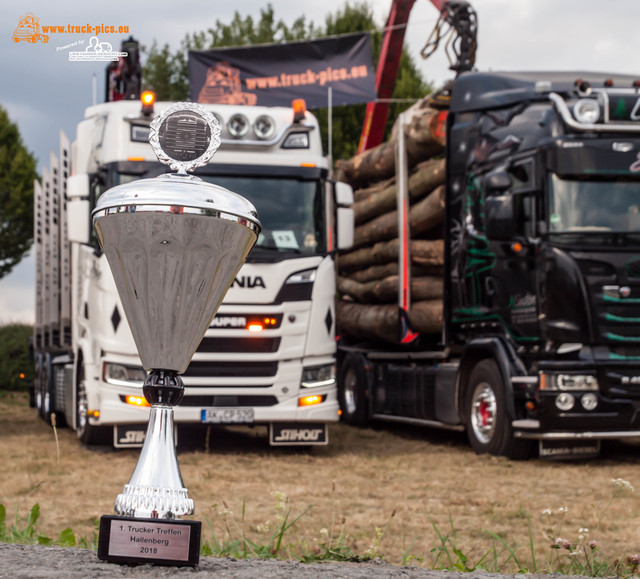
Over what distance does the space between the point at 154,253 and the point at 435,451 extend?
28.8ft

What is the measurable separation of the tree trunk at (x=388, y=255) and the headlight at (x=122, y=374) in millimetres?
3645

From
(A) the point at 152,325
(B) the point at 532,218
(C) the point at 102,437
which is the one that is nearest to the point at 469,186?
(B) the point at 532,218

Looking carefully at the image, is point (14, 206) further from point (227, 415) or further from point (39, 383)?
point (227, 415)

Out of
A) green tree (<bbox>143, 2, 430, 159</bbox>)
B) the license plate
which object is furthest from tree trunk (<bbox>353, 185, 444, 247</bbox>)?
green tree (<bbox>143, 2, 430, 159</bbox>)

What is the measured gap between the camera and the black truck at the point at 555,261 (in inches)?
410

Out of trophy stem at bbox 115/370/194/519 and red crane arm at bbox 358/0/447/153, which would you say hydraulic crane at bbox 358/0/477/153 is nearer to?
red crane arm at bbox 358/0/447/153

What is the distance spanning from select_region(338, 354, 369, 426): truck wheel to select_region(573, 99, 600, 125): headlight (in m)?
5.93

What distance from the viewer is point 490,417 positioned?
453 inches

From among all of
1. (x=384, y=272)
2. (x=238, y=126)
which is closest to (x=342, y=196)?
(x=238, y=126)

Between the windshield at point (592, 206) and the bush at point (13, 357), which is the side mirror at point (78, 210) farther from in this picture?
the bush at point (13, 357)

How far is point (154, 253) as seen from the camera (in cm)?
414

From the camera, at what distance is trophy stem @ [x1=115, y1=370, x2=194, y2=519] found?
3945 millimetres

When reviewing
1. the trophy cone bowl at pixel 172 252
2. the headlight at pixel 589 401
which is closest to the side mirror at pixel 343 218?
the headlight at pixel 589 401

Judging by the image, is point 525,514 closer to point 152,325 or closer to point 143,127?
point 152,325
